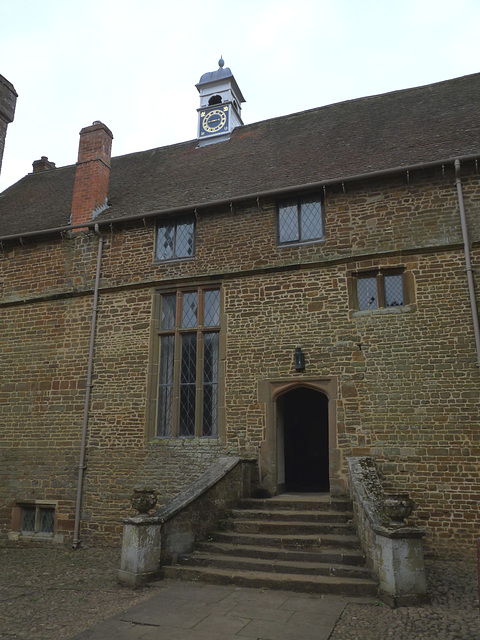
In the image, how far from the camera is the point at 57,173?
16844 mm

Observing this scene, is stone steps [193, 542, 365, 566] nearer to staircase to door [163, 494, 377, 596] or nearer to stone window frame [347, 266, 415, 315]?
staircase to door [163, 494, 377, 596]

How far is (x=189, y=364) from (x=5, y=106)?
10.7 metres

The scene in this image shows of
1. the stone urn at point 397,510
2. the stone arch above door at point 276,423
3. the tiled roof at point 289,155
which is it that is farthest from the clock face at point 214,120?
the stone urn at point 397,510

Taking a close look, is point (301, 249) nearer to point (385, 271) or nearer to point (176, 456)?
point (385, 271)

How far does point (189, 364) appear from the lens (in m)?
10.7

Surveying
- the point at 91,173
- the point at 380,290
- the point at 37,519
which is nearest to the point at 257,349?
the point at 380,290

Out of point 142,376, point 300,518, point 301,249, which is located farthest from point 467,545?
point 142,376

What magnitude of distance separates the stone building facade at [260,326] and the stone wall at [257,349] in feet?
0.11

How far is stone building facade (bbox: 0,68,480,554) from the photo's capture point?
29.2ft

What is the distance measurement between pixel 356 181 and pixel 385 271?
1.99 metres

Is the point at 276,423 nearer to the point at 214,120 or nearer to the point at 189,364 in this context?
the point at 189,364

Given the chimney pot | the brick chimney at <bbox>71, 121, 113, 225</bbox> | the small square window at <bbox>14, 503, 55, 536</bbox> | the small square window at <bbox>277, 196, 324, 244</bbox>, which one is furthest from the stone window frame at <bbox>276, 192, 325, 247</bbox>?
the chimney pot

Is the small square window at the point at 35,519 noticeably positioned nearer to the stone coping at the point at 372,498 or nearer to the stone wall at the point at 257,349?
the stone wall at the point at 257,349

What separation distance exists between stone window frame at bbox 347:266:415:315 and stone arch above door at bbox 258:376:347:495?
1.54 m
